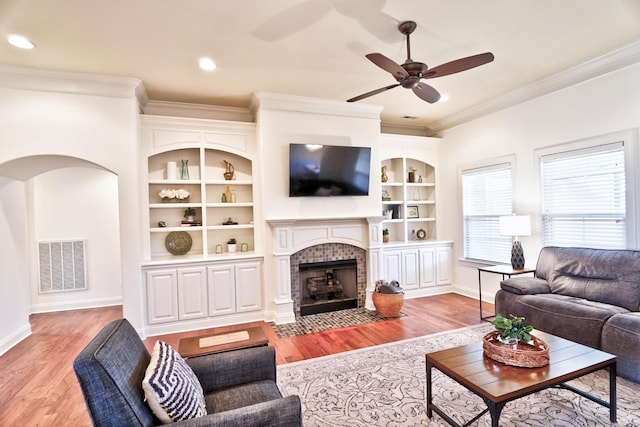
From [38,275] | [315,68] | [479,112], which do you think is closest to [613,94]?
[479,112]

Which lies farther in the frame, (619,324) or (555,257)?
(555,257)

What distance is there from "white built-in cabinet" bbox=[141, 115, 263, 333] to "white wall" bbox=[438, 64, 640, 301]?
11.2 ft

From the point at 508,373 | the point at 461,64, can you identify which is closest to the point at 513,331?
the point at 508,373

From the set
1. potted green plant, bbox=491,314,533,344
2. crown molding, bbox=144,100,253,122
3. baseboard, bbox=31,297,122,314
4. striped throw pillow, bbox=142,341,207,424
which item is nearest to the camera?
striped throw pillow, bbox=142,341,207,424

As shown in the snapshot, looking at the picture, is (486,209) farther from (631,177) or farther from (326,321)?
(326,321)

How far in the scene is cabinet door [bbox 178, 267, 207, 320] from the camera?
3988mm

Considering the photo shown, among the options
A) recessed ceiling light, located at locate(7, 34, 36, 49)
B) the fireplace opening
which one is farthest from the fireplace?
recessed ceiling light, located at locate(7, 34, 36, 49)

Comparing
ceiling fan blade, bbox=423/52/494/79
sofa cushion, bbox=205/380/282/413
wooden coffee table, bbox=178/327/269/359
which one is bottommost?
sofa cushion, bbox=205/380/282/413

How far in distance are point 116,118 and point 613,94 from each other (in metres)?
5.62

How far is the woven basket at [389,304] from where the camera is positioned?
165 inches

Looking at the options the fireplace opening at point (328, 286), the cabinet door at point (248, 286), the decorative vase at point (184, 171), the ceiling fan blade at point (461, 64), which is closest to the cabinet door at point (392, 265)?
the fireplace opening at point (328, 286)

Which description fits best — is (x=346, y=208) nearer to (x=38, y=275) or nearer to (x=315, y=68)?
(x=315, y=68)

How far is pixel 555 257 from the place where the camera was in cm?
367

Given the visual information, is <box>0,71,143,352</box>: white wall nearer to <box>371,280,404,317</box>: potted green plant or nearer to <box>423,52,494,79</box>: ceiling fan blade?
<box>371,280,404,317</box>: potted green plant
